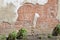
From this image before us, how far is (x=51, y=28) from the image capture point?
5.79 metres

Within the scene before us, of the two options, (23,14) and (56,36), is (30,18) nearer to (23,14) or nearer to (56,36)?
(23,14)

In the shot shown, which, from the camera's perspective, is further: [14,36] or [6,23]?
[6,23]

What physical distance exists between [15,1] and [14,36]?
3.38 ft

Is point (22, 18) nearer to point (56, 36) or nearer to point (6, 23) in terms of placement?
point (6, 23)

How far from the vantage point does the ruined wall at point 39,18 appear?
571 cm

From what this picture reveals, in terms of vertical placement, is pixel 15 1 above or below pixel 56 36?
above

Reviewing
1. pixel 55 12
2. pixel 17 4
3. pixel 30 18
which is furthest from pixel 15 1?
pixel 55 12

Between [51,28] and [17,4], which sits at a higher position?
[17,4]

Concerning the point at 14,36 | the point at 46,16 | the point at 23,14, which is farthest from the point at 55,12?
the point at 14,36

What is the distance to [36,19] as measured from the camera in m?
5.79

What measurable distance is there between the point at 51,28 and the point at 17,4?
80 centimetres

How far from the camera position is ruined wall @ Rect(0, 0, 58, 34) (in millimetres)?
5715

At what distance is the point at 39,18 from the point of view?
580 centimetres

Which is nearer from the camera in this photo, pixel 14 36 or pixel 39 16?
pixel 14 36
